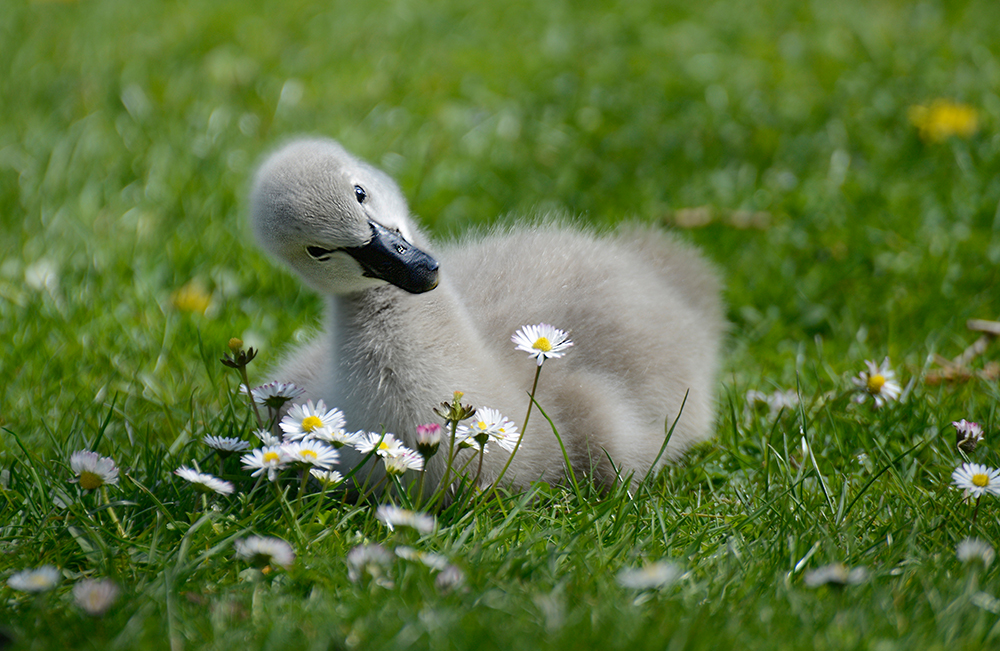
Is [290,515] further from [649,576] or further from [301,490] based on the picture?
[649,576]

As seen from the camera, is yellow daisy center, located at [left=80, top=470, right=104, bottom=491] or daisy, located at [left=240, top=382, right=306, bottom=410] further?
daisy, located at [left=240, top=382, right=306, bottom=410]

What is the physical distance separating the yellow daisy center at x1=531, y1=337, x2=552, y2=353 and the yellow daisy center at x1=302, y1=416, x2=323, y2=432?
1.83 feet

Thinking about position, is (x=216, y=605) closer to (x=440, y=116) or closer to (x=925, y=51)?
(x=440, y=116)

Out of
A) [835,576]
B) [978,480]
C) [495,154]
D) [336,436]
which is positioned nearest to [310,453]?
[336,436]

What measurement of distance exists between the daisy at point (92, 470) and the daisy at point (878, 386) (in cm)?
209

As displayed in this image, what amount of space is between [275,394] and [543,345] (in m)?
0.71

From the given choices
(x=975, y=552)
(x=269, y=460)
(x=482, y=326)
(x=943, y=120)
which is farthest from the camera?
(x=943, y=120)

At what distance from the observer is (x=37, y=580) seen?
1917 millimetres

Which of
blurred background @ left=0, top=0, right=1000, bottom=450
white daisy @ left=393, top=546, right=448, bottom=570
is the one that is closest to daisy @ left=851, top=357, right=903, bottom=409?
blurred background @ left=0, top=0, right=1000, bottom=450

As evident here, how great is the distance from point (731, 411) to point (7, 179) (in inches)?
137

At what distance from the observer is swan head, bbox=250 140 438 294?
2.34 metres

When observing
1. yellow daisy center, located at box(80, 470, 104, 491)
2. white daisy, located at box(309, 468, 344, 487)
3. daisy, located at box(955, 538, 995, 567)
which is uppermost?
daisy, located at box(955, 538, 995, 567)

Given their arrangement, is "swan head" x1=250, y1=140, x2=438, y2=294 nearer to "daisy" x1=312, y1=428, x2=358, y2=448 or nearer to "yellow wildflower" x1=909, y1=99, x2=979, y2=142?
"daisy" x1=312, y1=428, x2=358, y2=448

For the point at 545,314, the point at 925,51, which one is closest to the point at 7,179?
the point at 545,314
